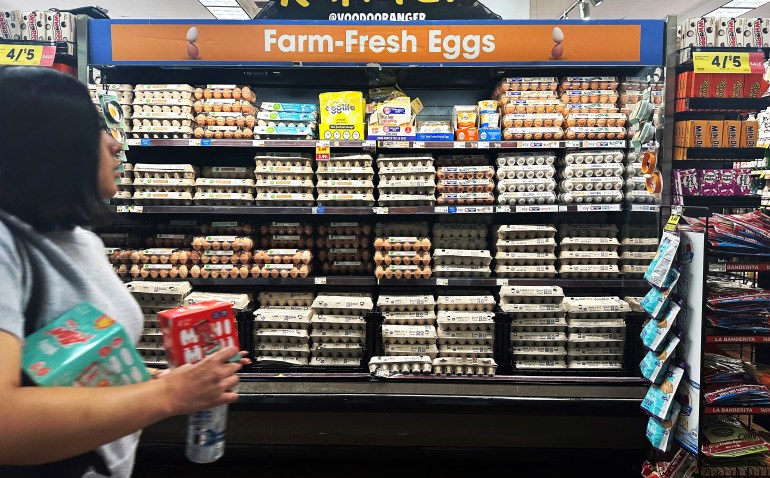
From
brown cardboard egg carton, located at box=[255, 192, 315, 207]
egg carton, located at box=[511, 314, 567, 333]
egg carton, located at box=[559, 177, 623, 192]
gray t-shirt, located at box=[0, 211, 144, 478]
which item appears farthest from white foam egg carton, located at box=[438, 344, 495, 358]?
gray t-shirt, located at box=[0, 211, 144, 478]

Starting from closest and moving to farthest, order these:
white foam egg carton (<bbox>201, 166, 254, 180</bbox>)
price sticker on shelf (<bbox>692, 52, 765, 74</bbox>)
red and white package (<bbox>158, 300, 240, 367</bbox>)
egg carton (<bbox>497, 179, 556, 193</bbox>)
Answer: red and white package (<bbox>158, 300, 240, 367</bbox>) < price sticker on shelf (<bbox>692, 52, 765, 74</bbox>) < egg carton (<bbox>497, 179, 556, 193</bbox>) < white foam egg carton (<bbox>201, 166, 254, 180</bbox>)

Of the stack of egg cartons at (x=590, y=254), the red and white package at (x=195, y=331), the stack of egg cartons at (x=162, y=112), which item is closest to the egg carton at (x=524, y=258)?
the stack of egg cartons at (x=590, y=254)

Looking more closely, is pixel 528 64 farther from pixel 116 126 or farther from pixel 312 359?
pixel 116 126

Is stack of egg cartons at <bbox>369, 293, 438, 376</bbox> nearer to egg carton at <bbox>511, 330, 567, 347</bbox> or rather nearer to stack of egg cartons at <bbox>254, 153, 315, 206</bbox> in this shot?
egg carton at <bbox>511, 330, 567, 347</bbox>

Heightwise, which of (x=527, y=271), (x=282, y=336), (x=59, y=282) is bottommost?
(x=282, y=336)

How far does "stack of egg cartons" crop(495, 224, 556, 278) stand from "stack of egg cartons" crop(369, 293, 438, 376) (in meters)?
0.61

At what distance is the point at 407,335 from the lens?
10.8 ft

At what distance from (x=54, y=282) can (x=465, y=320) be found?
2788 millimetres

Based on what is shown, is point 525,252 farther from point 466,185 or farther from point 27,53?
point 27,53

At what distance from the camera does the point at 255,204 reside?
355cm

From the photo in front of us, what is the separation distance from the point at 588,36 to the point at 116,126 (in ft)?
10.7

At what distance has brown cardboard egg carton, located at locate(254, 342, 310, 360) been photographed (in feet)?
11.2

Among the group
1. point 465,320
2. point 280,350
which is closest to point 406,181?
point 465,320

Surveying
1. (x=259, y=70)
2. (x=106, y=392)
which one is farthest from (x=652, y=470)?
(x=259, y=70)
